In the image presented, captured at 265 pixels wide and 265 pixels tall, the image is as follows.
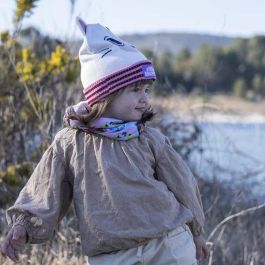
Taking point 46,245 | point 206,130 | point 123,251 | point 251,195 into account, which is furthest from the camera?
point 206,130

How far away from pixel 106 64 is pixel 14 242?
0.79 m

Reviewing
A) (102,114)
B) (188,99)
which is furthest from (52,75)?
(102,114)

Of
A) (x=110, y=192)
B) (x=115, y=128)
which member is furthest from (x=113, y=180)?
(x=115, y=128)

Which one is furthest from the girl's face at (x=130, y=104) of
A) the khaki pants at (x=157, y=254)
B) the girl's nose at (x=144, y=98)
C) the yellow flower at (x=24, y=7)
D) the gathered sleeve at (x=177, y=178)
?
the yellow flower at (x=24, y=7)

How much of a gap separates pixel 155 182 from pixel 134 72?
0.44 metres

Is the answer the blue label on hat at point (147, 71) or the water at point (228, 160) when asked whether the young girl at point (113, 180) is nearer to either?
the blue label on hat at point (147, 71)

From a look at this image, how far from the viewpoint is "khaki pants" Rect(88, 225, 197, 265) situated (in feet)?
11.0

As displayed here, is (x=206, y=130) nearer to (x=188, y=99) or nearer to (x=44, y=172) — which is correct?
(x=188, y=99)

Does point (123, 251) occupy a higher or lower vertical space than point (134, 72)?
lower

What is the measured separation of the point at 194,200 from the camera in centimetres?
352

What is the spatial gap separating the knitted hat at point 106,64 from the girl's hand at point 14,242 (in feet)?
Result: 1.89

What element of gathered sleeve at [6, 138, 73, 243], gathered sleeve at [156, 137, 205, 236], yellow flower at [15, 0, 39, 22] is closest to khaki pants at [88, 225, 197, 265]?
gathered sleeve at [156, 137, 205, 236]

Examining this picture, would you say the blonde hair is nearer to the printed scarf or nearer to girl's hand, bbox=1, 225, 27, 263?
the printed scarf

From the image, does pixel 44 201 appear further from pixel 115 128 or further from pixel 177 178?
pixel 177 178
